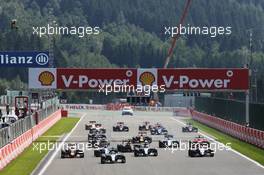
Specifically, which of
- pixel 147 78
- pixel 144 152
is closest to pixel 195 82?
pixel 147 78

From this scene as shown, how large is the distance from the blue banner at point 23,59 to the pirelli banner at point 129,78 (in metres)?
0.74

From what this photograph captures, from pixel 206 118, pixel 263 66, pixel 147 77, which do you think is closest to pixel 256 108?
pixel 147 77

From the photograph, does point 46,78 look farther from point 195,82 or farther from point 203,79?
point 203,79

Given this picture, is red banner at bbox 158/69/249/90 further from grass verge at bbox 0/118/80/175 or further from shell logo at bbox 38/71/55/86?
grass verge at bbox 0/118/80/175

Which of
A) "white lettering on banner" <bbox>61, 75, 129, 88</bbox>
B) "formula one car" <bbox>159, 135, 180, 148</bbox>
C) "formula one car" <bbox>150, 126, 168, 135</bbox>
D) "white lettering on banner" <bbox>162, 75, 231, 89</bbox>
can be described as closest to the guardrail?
"white lettering on banner" <bbox>61, 75, 129, 88</bbox>

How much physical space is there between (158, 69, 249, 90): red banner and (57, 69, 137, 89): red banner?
1.98 m

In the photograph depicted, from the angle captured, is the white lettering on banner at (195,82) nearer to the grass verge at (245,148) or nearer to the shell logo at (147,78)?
the shell logo at (147,78)

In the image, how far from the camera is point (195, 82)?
46.3 m

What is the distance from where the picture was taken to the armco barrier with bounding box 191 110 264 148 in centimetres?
4362

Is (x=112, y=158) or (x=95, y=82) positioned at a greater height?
(x=95, y=82)

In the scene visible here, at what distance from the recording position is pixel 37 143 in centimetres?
4700

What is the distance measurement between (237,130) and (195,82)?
7.58 m

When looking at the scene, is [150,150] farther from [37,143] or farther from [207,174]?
[37,143]

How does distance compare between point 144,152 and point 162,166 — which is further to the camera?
point 144,152
